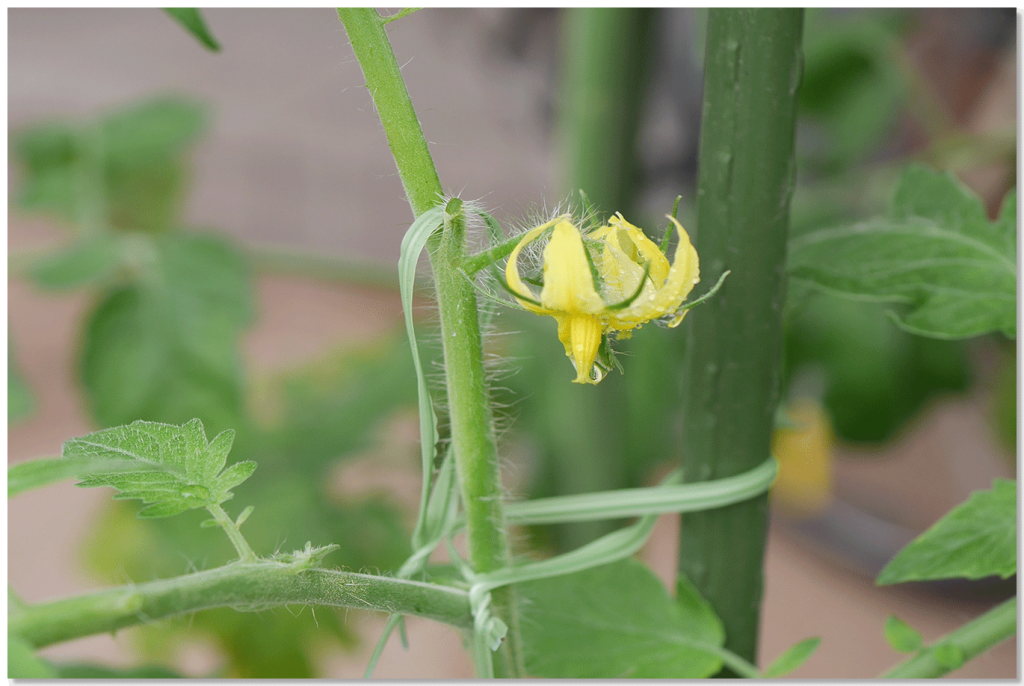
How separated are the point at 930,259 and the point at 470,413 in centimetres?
14

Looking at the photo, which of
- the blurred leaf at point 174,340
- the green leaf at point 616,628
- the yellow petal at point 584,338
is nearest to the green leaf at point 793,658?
the green leaf at point 616,628

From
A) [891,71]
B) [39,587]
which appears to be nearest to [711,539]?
[891,71]

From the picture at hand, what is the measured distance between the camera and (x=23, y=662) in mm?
123

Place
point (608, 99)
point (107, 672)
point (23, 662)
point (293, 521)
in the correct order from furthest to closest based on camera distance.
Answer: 1. point (293, 521)
2. point (608, 99)
3. point (107, 672)
4. point (23, 662)

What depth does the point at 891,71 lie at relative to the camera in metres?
0.51

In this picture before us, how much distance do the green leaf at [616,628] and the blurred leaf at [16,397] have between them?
0.20 metres

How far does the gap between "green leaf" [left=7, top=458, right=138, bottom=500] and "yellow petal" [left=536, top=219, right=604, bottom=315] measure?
80 mm

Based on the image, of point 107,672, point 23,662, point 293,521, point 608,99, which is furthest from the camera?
point 293,521

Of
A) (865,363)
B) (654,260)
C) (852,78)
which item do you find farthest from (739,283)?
(852,78)

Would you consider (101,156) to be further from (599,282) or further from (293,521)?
(599,282)

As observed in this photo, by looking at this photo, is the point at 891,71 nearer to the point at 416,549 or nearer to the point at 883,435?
the point at 883,435

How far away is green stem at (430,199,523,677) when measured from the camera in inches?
5.7

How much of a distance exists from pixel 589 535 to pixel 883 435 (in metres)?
0.20

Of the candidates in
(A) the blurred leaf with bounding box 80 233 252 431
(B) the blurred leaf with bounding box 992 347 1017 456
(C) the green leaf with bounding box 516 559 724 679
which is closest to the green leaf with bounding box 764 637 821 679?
(C) the green leaf with bounding box 516 559 724 679
